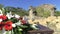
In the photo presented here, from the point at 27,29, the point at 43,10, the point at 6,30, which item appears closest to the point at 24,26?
the point at 27,29

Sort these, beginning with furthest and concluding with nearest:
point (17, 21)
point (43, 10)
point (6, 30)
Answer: point (43, 10), point (17, 21), point (6, 30)

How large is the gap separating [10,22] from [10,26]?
7cm

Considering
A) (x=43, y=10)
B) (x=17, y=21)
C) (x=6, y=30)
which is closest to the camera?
(x=6, y=30)

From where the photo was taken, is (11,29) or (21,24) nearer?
(11,29)

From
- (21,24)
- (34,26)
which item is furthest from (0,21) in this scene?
(34,26)

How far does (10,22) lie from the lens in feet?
10.2

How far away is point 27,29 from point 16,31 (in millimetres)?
190

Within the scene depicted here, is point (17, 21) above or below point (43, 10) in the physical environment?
below

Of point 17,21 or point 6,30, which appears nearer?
point 6,30

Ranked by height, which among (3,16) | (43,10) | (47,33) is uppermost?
(43,10)

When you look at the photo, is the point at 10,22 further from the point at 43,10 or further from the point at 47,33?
the point at 43,10

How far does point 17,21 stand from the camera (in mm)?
3262

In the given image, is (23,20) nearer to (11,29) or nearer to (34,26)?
(34,26)

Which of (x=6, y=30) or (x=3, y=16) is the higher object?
(x=3, y=16)
